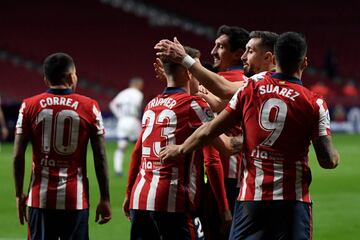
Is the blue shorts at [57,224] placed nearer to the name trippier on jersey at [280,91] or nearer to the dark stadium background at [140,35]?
Result: the name trippier on jersey at [280,91]

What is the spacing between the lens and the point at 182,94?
5.65m

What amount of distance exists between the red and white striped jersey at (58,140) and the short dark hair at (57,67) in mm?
81

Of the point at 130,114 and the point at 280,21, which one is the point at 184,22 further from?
the point at 130,114

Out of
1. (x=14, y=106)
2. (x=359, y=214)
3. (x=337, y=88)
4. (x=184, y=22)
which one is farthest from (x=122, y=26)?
(x=359, y=214)

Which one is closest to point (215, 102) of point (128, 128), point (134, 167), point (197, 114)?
point (197, 114)

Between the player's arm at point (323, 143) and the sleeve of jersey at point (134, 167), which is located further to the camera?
the sleeve of jersey at point (134, 167)

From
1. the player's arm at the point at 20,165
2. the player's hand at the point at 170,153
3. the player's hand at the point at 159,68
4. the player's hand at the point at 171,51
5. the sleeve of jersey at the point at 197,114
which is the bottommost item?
the player's arm at the point at 20,165

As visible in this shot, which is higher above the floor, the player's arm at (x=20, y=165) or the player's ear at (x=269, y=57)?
the player's ear at (x=269, y=57)

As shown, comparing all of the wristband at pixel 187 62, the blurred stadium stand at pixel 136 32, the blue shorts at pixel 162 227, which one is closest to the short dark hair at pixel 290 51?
the wristband at pixel 187 62

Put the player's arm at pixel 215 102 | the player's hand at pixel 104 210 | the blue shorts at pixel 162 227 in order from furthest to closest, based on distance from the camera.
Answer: the player's arm at pixel 215 102 < the player's hand at pixel 104 210 < the blue shorts at pixel 162 227

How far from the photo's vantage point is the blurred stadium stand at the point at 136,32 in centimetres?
3509

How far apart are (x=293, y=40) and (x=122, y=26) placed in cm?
3359

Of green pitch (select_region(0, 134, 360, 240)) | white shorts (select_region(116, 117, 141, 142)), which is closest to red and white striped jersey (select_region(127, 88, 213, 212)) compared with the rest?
green pitch (select_region(0, 134, 360, 240))

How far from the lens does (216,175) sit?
603 centimetres
